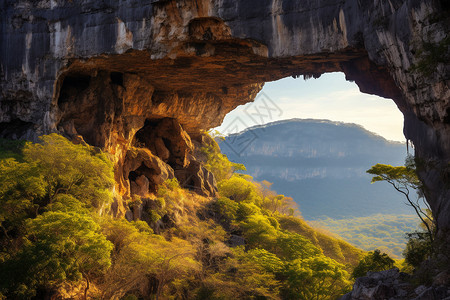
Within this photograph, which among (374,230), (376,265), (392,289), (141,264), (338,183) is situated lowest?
(374,230)

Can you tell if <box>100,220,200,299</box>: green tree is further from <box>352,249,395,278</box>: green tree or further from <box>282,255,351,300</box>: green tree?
<box>352,249,395,278</box>: green tree

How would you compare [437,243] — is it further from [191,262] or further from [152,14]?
[152,14]

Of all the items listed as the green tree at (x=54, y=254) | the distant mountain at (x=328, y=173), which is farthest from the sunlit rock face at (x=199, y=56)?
the distant mountain at (x=328, y=173)

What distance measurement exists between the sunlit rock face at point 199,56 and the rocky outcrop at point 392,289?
7.68 ft

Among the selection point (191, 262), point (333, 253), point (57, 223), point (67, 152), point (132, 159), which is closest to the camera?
point (57, 223)

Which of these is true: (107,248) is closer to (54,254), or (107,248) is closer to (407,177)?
(54,254)

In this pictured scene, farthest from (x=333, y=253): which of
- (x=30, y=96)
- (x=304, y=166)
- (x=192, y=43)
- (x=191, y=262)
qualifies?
(x=304, y=166)

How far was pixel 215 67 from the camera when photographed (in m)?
21.1

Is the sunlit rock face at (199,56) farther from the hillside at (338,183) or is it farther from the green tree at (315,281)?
the hillside at (338,183)

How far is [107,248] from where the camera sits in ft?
41.5

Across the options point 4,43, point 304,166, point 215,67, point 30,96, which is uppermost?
point 4,43

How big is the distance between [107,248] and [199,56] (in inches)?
425

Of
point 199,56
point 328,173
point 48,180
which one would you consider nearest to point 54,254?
point 48,180

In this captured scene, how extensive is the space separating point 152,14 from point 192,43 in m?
2.36
